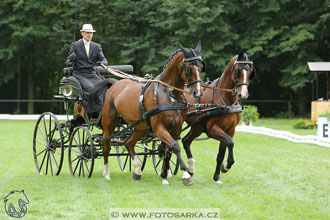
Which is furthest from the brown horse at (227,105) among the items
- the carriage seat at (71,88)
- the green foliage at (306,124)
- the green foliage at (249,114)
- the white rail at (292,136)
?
the green foliage at (306,124)

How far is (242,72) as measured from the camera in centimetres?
916

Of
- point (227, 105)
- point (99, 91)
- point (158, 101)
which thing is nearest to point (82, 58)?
point (99, 91)

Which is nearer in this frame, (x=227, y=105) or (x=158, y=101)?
(x=158, y=101)

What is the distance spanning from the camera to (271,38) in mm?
28359

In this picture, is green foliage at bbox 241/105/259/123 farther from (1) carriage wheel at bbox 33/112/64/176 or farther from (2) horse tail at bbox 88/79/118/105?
(2) horse tail at bbox 88/79/118/105

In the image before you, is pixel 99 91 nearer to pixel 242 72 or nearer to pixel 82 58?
pixel 82 58

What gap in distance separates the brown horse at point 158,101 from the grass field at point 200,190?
0.59 metres

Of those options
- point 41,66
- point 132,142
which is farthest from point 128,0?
point 132,142

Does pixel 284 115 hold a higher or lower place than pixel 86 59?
lower

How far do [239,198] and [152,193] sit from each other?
125cm

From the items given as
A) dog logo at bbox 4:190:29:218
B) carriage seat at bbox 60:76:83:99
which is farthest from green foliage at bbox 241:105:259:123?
dog logo at bbox 4:190:29:218

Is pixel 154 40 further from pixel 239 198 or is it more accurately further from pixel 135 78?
pixel 239 198

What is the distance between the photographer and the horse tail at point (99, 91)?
10297 millimetres

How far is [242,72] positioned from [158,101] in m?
1.42
